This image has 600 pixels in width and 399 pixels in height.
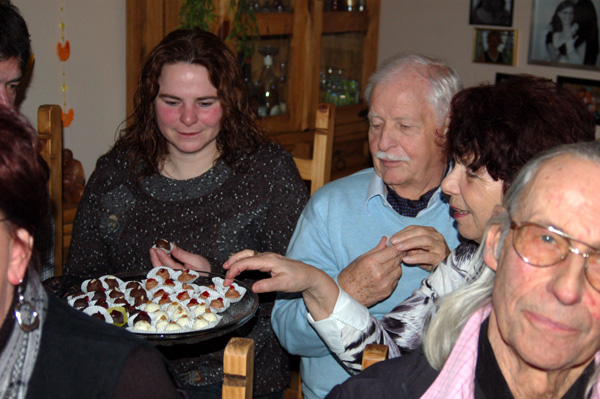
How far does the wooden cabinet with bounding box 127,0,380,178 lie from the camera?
10.3 feet

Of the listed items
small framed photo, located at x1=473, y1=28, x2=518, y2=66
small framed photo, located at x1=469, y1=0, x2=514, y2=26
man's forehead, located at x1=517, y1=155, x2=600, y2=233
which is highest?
small framed photo, located at x1=469, y1=0, x2=514, y2=26

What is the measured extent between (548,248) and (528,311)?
0.10 meters

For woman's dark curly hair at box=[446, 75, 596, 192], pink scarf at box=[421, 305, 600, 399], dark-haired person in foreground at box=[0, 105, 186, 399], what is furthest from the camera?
woman's dark curly hair at box=[446, 75, 596, 192]

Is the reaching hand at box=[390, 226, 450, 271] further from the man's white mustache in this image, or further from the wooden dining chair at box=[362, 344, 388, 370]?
the wooden dining chair at box=[362, 344, 388, 370]

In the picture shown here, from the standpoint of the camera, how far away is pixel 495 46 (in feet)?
13.5

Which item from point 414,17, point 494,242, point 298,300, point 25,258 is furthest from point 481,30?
point 25,258

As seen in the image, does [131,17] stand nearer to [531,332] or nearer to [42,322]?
[42,322]

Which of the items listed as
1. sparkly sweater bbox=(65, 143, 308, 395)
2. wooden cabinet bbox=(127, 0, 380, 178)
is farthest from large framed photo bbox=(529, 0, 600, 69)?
sparkly sweater bbox=(65, 143, 308, 395)

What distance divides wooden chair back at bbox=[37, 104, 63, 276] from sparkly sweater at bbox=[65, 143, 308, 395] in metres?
0.13

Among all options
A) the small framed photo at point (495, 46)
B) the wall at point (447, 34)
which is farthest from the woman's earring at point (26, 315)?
the small framed photo at point (495, 46)

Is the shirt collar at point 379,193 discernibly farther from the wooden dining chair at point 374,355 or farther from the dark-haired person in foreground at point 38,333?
the dark-haired person in foreground at point 38,333

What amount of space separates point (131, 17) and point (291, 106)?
111 cm

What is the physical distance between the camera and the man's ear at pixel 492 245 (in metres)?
1.13

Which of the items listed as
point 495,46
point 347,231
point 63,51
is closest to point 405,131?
point 347,231
